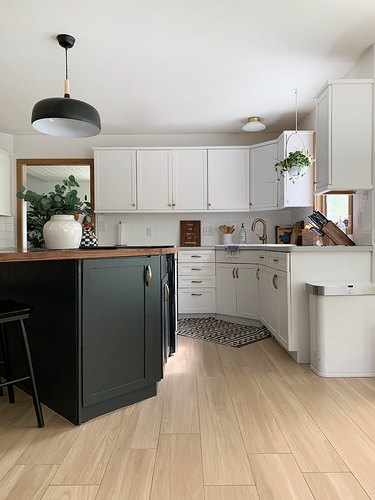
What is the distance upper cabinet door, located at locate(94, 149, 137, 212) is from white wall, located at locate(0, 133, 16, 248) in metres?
1.27

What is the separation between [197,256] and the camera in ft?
14.6

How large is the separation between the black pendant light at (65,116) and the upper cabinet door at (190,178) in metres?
2.22

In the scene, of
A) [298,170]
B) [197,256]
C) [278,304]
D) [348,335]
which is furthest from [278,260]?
[197,256]

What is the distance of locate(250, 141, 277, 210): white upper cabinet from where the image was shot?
4.43 meters

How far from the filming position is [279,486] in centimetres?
134

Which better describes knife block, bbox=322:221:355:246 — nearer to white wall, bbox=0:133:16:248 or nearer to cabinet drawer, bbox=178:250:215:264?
cabinet drawer, bbox=178:250:215:264

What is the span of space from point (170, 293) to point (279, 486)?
62.1 inches

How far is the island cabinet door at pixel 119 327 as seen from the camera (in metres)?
1.82

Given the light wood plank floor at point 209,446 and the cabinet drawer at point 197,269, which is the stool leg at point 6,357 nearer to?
the light wood plank floor at point 209,446

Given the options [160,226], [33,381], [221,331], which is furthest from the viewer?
[160,226]

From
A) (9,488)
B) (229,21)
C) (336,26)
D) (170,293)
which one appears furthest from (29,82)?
(9,488)

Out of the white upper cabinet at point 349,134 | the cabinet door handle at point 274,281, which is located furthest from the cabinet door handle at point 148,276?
the white upper cabinet at point 349,134

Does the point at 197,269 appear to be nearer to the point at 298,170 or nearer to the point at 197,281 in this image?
the point at 197,281

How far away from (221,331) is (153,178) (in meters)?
2.17
